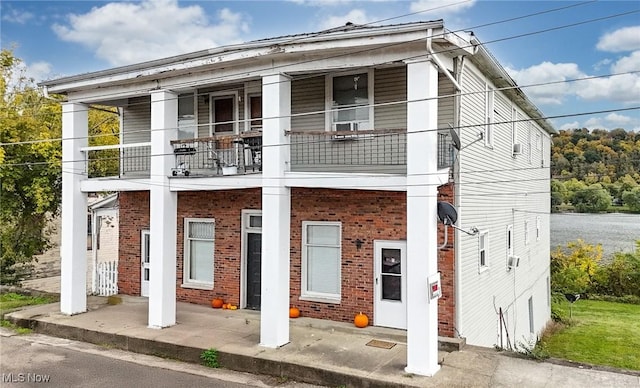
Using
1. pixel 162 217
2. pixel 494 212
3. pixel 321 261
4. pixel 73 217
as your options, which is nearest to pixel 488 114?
pixel 494 212

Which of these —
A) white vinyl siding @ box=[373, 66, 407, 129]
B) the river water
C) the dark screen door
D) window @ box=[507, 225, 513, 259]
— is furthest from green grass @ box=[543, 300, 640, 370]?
white vinyl siding @ box=[373, 66, 407, 129]

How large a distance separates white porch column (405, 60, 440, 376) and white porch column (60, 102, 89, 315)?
25.2ft

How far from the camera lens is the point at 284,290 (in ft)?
30.3

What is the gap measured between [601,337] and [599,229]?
13.8 meters

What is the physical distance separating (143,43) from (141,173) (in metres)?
8.01

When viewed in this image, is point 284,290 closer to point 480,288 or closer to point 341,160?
point 341,160

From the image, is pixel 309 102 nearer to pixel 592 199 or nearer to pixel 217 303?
→ pixel 217 303

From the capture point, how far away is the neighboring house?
8195 millimetres

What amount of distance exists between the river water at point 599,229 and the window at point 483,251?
66.5ft

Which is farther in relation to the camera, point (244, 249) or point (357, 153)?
Result: point (244, 249)

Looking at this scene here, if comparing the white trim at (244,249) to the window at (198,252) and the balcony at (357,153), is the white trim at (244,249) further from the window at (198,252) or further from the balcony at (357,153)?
the balcony at (357,153)

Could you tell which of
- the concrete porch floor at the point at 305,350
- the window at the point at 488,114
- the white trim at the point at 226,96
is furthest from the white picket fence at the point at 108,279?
the window at the point at 488,114

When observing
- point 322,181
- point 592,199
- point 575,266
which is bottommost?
point 575,266

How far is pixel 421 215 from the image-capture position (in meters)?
7.95
